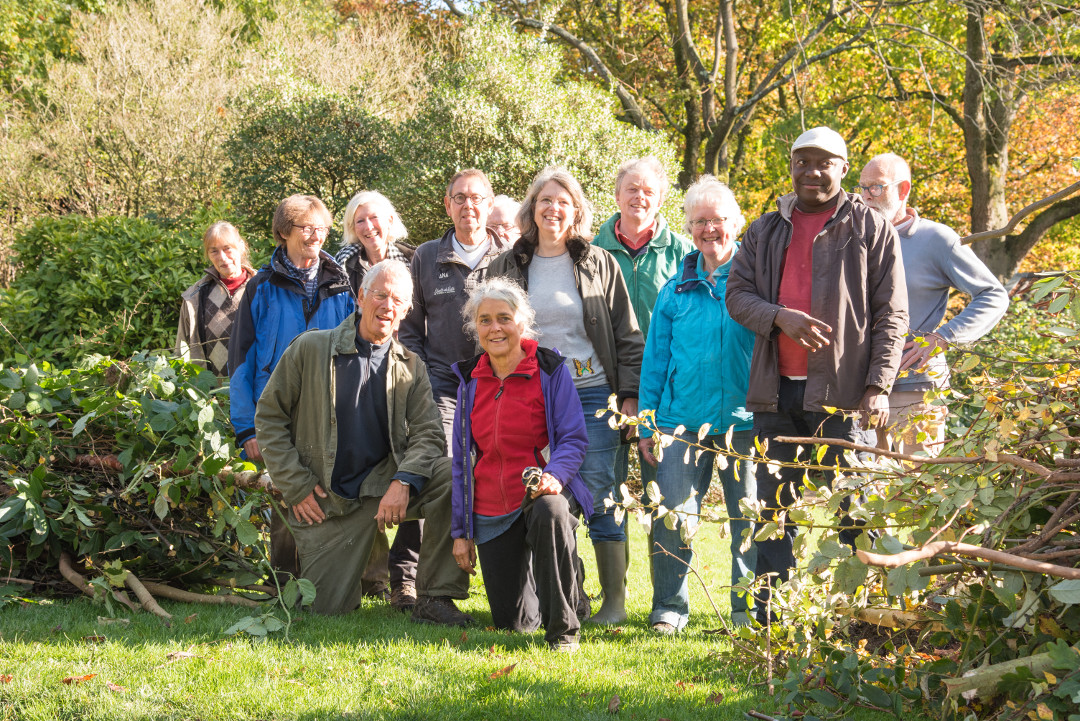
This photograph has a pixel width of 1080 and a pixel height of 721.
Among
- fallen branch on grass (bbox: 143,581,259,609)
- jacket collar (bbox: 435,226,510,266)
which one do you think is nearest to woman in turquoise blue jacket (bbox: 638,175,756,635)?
jacket collar (bbox: 435,226,510,266)

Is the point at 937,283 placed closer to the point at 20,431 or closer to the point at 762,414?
the point at 762,414

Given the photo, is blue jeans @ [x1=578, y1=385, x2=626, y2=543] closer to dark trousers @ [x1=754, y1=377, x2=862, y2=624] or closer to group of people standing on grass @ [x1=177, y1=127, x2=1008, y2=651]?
group of people standing on grass @ [x1=177, y1=127, x2=1008, y2=651]

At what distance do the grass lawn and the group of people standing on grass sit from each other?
0.31 meters

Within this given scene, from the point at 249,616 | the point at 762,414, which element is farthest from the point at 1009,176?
the point at 249,616

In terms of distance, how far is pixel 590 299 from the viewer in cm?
539

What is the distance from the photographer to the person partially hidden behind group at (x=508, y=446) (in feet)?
15.7

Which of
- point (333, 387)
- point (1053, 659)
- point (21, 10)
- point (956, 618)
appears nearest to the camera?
→ point (1053, 659)

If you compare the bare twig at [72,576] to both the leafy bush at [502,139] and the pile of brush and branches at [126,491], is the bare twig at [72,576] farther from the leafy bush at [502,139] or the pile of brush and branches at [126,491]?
the leafy bush at [502,139]

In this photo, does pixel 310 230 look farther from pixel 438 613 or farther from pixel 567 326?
pixel 438 613

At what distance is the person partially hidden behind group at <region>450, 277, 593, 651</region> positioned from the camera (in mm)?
4797

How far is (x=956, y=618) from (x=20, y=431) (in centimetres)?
496

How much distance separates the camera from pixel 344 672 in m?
3.99

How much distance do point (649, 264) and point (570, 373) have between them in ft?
3.23

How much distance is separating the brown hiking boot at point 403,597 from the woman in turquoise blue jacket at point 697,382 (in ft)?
4.73
